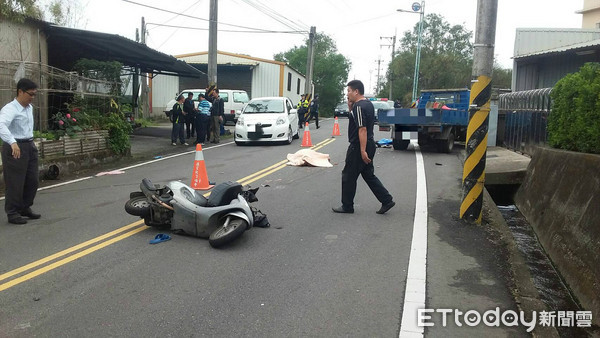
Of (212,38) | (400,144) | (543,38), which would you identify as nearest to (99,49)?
(212,38)

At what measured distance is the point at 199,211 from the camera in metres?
5.89

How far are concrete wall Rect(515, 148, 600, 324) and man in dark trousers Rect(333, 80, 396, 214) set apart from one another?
2.13m

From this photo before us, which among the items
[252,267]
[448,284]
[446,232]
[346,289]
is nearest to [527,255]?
[446,232]

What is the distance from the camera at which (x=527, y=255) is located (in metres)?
6.29

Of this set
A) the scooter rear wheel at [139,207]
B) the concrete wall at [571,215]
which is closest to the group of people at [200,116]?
the scooter rear wheel at [139,207]

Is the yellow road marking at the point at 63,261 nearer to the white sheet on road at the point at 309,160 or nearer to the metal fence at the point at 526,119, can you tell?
the white sheet on road at the point at 309,160

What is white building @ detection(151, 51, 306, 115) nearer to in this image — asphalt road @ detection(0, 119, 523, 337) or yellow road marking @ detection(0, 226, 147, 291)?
asphalt road @ detection(0, 119, 523, 337)

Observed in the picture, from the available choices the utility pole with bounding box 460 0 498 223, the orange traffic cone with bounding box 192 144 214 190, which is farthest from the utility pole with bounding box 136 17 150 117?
the utility pole with bounding box 460 0 498 223

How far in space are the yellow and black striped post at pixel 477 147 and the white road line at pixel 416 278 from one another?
0.69m

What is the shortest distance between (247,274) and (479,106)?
13.0 feet

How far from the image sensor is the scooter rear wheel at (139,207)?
6.25 m

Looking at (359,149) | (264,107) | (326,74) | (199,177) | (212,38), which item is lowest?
(199,177)

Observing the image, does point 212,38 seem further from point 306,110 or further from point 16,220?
point 16,220

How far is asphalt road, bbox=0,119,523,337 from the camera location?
386 cm
